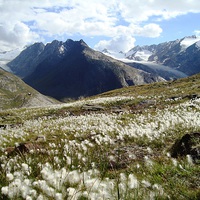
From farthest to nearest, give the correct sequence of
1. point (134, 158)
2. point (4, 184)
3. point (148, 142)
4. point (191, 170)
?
point (148, 142)
point (134, 158)
point (191, 170)
point (4, 184)

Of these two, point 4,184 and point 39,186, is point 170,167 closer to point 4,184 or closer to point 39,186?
point 39,186

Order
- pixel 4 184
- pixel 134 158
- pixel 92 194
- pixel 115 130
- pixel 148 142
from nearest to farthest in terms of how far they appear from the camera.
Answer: pixel 92 194
pixel 4 184
pixel 134 158
pixel 148 142
pixel 115 130

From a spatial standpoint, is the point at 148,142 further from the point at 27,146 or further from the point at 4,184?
the point at 4,184

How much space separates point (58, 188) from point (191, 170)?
106 inches

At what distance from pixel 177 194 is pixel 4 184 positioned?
3042 millimetres

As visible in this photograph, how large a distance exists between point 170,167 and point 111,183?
5.94ft

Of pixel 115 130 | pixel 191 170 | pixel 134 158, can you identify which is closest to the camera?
pixel 191 170

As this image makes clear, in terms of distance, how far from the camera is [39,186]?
15.7ft

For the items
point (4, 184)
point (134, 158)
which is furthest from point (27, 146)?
point (4, 184)

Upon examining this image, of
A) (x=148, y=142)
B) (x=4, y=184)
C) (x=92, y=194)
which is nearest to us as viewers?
(x=92, y=194)

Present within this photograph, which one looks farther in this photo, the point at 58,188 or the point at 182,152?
the point at 182,152

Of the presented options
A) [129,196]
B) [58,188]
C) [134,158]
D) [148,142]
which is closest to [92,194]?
[129,196]

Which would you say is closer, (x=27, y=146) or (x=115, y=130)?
(x=27, y=146)

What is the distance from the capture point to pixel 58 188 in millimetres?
4941
